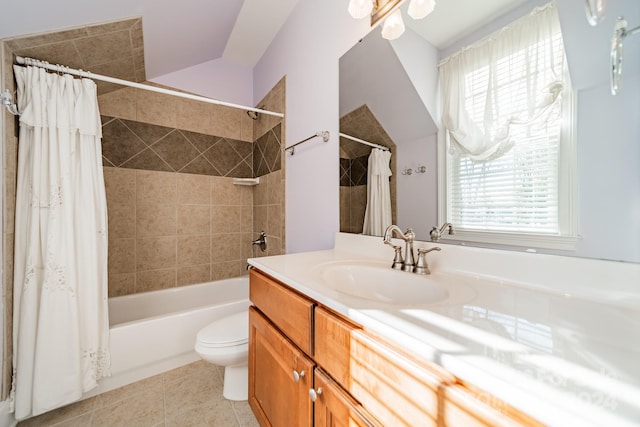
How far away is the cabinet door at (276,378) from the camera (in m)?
0.70

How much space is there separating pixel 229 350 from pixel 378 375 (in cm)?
106

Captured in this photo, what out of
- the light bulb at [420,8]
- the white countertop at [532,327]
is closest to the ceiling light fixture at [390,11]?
the light bulb at [420,8]

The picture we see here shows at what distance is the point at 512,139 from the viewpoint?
74 cm

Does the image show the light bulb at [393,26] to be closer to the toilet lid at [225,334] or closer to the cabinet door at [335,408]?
the cabinet door at [335,408]

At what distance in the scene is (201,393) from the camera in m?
1.40

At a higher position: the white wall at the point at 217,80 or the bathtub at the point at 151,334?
the white wall at the point at 217,80

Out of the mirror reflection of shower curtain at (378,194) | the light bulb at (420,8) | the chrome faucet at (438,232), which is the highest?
the light bulb at (420,8)

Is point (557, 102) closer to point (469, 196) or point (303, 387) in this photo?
point (469, 196)

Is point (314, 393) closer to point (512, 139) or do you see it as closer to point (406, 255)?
point (406, 255)

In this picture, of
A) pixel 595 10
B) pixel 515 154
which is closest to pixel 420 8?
pixel 595 10

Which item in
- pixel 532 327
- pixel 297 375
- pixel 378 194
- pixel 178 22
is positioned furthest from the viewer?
pixel 178 22

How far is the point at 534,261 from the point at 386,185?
2.00ft

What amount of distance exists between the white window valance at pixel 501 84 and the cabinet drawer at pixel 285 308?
30.1 inches

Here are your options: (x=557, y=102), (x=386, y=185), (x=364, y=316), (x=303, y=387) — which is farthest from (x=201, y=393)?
(x=557, y=102)
